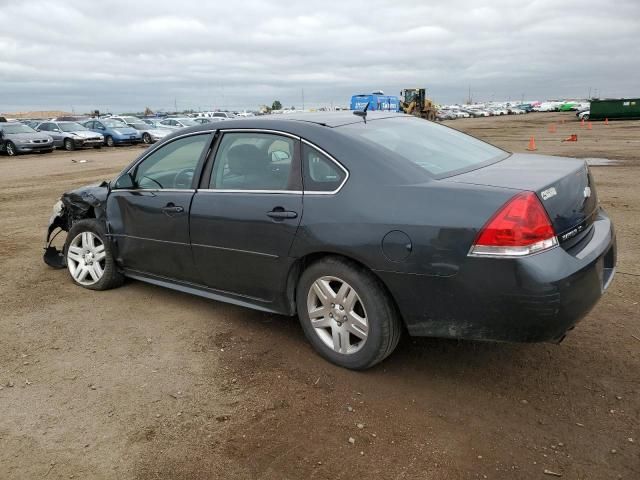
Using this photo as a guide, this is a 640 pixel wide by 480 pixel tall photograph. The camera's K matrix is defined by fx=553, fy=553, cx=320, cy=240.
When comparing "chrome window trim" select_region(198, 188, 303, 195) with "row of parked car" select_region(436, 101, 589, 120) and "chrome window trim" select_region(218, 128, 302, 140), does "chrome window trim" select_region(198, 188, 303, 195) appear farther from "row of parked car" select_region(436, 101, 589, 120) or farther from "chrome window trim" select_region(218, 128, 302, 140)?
"row of parked car" select_region(436, 101, 589, 120)

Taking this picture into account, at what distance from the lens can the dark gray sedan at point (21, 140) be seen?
24.8 metres

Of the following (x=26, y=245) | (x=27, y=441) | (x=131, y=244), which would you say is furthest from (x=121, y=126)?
(x=27, y=441)

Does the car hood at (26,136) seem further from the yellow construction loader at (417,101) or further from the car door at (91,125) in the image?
the yellow construction loader at (417,101)

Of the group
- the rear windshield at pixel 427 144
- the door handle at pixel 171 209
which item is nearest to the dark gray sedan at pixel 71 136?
the door handle at pixel 171 209

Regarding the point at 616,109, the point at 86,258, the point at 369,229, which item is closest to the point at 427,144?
the point at 369,229

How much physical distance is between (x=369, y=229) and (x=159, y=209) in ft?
6.51

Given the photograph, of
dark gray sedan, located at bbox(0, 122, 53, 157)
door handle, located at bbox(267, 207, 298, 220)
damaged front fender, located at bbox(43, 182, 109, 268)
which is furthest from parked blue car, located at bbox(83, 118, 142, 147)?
door handle, located at bbox(267, 207, 298, 220)

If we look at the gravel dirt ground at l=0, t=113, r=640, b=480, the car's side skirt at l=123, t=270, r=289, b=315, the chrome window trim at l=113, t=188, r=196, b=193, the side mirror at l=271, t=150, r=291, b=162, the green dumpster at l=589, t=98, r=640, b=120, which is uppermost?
the green dumpster at l=589, t=98, r=640, b=120

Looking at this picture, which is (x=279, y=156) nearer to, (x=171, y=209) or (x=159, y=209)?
(x=171, y=209)

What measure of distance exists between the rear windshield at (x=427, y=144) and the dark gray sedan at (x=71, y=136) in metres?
27.0

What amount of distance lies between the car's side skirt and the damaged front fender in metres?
0.69

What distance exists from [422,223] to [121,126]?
30.7 meters

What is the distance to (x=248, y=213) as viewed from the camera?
3.77m

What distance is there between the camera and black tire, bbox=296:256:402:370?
10.7 ft
